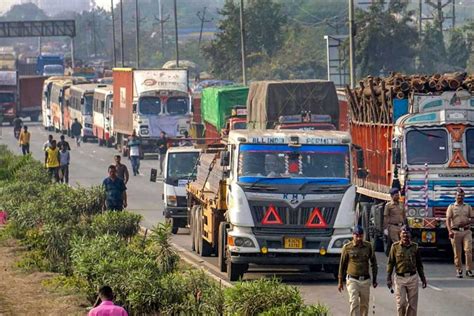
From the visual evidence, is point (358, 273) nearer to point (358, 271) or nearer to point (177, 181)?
point (358, 271)

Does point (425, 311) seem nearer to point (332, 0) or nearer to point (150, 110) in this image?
point (150, 110)

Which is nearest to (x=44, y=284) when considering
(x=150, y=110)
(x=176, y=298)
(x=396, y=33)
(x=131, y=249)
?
(x=131, y=249)

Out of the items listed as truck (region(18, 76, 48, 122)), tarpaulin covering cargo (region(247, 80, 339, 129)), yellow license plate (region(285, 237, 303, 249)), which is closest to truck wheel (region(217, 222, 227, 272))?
yellow license plate (region(285, 237, 303, 249))

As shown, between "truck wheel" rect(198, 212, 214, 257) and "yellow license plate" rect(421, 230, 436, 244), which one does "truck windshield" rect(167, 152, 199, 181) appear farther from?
A: "yellow license plate" rect(421, 230, 436, 244)

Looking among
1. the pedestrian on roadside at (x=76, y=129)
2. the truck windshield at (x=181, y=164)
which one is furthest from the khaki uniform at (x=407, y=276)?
the pedestrian on roadside at (x=76, y=129)

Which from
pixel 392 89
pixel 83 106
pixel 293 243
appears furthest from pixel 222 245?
pixel 83 106

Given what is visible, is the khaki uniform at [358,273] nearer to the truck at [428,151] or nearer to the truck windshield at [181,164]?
the truck at [428,151]

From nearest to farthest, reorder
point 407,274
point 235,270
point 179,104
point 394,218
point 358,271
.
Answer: point 358,271
point 407,274
point 235,270
point 394,218
point 179,104

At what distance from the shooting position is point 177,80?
60.0 meters

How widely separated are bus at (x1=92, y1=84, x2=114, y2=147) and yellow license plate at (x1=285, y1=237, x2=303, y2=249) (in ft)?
150

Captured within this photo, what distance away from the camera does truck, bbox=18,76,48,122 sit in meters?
100

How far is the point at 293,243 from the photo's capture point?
23.1 metres

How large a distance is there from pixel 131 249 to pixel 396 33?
62770 millimetres

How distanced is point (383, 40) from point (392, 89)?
55098 millimetres
